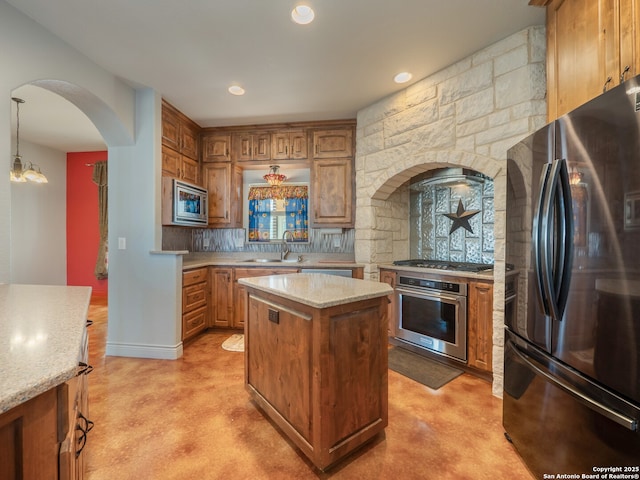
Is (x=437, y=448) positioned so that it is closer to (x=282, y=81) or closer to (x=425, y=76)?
(x=425, y=76)

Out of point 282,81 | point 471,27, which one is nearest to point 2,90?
point 282,81

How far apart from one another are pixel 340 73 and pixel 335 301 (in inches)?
87.4

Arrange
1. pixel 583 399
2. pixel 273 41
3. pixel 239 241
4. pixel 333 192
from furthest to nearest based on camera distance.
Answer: pixel 239 241
pixel 333 192
pixel 273 41
pixel 583 399

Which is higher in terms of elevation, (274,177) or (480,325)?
(274,177)

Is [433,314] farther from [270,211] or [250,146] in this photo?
[250,146]

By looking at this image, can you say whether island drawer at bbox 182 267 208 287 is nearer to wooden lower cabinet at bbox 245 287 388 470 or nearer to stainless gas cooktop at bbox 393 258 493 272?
wooden lower cabinet at bbox 245 287 388 470

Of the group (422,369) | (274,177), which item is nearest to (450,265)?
(422,369)

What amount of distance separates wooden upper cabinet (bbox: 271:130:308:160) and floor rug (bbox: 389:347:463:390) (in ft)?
8.74

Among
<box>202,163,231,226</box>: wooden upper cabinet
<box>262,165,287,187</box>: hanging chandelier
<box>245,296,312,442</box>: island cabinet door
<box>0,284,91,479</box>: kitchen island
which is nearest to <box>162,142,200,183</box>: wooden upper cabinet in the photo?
<box>202,163,231,226</box>: wooden upper cabinet

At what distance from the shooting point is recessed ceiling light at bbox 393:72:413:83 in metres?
2.64

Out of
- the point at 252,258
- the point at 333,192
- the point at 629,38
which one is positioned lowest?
the point at 252,258

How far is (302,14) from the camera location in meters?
1.89

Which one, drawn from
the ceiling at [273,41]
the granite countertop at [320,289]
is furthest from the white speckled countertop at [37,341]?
the ceiling at [273,41]

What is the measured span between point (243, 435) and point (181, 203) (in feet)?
8.01
